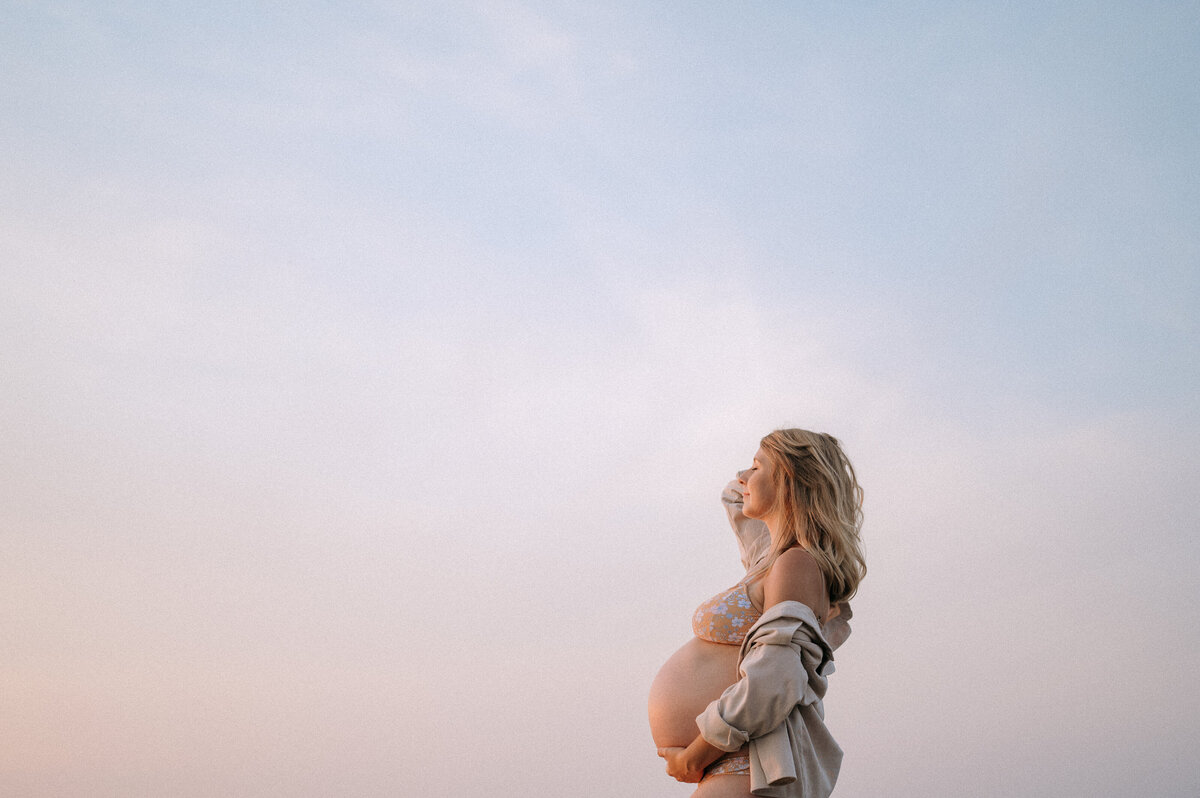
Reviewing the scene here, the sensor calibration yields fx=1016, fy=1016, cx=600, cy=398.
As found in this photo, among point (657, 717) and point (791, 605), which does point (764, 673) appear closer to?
point (791, 605)

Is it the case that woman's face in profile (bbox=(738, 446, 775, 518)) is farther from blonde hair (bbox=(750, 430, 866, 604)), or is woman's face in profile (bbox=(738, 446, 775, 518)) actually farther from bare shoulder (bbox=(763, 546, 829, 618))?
bare shoulder (bbox=(763, 546, 829, 618))

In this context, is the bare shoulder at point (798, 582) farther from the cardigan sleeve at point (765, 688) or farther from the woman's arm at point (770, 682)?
the cardigan sleeve at point (765, 688)

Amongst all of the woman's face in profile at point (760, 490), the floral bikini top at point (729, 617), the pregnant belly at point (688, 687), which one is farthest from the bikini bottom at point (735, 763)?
the woman's face in profile at point (760, 490)

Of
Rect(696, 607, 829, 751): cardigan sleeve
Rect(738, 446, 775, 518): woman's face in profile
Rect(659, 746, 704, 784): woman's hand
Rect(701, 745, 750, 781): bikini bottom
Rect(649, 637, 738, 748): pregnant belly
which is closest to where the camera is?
Rect(696, 607, 829, 751): cardigan sleeve

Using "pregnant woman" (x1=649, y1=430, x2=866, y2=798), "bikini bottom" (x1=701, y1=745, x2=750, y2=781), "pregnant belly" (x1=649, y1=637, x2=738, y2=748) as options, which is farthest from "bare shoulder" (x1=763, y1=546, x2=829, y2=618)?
"bikini bottom" (x1=701, y1=745, x2=750, y2=781)

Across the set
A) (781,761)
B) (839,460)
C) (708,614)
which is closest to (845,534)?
(839,460)

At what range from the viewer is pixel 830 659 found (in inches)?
160

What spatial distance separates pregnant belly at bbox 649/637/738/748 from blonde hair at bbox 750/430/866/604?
1.25 feet

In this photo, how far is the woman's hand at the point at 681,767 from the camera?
4.01 meters

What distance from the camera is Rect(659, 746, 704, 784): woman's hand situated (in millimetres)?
4008

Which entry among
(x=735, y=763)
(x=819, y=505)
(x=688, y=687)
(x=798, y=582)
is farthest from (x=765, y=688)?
(x=819, y=505)

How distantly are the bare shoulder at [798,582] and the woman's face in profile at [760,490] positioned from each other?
0.35 meters

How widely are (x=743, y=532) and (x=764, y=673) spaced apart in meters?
1.36

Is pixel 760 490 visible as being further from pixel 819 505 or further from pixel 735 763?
pixel 735 763
